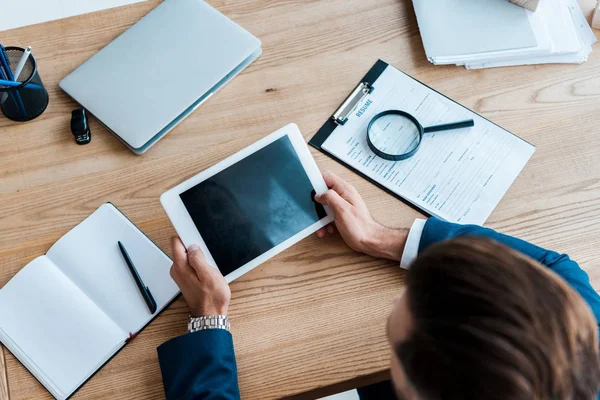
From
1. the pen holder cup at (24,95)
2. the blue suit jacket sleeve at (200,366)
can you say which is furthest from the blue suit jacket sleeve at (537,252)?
the pen holder cup at (24,95)

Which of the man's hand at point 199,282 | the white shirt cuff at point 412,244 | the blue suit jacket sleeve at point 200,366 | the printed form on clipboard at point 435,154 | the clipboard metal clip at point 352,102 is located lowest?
the blue suit jacket sleeve at point 200,366

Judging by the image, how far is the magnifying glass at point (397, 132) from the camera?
110 cm

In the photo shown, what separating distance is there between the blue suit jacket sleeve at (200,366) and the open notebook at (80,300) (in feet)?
0.26

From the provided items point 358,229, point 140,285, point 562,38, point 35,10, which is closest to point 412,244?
point 358,229

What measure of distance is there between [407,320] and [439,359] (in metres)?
0.08

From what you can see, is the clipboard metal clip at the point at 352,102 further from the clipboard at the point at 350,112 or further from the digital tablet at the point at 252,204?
the digital tablet at the point at 252,204

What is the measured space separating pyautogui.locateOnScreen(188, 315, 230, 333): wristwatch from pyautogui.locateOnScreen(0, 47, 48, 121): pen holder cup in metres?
0.52

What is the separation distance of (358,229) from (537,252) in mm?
296

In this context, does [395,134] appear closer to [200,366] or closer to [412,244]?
[412,244]

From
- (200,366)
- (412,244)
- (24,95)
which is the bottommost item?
(200,366)

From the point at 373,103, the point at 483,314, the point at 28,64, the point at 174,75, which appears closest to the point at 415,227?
the point at 373,103

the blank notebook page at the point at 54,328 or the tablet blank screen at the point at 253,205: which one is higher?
the tablet blank screen at the point at 253,205

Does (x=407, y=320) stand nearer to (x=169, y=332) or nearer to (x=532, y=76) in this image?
(x=169, y=332)

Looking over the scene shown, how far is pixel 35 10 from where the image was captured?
4.82 feet
